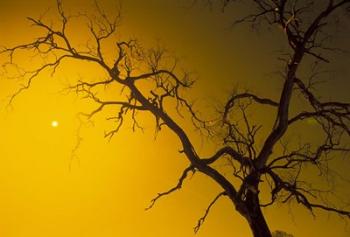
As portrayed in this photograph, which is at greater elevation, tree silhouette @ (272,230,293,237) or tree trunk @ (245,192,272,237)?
tree silhouette @ (272,230,293,237)

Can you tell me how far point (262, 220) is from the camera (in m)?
5.17

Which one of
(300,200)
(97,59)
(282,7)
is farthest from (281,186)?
(97,59)

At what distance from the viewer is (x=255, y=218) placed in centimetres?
517

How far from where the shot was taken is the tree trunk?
513 centimetres

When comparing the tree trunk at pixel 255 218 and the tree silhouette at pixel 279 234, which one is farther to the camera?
the tree silhouette at pixel 279 234

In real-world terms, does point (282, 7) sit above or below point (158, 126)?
above

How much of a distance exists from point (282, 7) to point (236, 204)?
5.72ft

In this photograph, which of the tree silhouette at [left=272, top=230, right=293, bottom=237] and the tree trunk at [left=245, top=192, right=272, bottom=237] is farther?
the tree silhouette at [left=272, top=230, right=293, bottom=237]

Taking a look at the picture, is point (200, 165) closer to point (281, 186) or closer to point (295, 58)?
point (281, 186)

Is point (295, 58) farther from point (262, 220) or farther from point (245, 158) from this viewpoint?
point (262, 220)

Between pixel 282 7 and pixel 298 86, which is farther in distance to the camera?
pixel 298 86

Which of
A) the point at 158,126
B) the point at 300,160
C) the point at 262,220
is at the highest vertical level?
the point at 158,126

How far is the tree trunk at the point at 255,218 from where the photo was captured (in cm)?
513

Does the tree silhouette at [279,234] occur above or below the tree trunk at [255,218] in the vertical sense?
above
